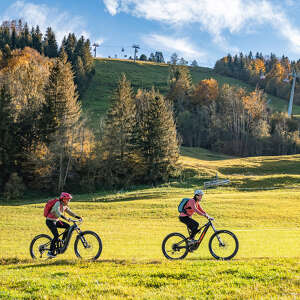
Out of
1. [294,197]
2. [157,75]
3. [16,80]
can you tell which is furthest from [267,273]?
[157,75]

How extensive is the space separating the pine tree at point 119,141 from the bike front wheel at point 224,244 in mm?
45572

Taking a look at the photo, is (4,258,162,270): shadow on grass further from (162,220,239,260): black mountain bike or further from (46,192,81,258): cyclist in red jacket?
(162,220,239,260): black mountain bike

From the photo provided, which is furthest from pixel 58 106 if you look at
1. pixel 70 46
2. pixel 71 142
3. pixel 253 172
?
pixel 70 46

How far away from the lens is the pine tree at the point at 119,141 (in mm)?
57844

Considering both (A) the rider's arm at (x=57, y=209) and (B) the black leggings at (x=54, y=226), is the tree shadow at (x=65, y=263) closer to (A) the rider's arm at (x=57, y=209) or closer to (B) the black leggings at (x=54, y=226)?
(B) the black leggings at (x=54, y=226)

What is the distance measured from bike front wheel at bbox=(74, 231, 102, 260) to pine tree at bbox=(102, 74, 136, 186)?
4477 centimetres

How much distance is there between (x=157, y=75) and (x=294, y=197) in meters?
142

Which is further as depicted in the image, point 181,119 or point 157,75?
point 157,75

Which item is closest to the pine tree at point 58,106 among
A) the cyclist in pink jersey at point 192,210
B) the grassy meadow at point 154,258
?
the grassy meadow at point 154,258

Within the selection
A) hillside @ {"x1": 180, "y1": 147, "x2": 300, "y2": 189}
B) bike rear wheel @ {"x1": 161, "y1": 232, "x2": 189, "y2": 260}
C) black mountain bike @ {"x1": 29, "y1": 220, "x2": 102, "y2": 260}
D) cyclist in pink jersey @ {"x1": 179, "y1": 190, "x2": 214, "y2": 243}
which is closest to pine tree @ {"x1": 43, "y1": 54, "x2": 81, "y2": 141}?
hillside @ {"x1": 180, "y1": 147, "x2": 300, "y2": 189}

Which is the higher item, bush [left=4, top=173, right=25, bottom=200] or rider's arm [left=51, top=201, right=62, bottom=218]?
rider's arm [left=51, top=201, right=62, bottom=218]

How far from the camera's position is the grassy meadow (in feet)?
26.2

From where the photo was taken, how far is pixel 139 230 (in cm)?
2455

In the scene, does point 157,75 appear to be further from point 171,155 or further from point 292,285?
point 292,285
